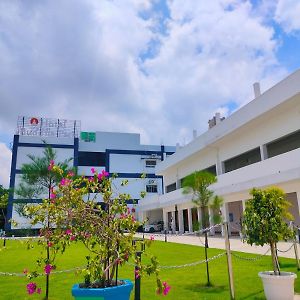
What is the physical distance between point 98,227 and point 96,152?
4666 cm

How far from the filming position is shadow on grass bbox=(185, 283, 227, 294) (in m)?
6.90

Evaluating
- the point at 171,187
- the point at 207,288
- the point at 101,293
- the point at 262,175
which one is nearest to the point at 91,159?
the point at 171,187

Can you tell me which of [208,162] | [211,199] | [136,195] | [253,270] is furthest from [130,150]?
[253,270]

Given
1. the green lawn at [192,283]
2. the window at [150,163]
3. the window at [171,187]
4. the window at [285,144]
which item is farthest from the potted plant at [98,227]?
the window at [150,163]

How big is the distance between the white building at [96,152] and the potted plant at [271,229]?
128 feet

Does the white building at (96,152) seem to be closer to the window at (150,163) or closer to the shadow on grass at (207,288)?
the window at (150,163)

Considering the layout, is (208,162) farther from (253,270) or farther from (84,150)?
(84,150)

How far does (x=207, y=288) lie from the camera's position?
23.6ft

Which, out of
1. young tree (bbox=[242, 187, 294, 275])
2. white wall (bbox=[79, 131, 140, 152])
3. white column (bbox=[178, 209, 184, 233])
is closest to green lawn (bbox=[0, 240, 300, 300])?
young tree (bbox=[242, 187, 294, 275])

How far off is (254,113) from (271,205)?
15492 mm

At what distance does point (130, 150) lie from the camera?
51.8 meters

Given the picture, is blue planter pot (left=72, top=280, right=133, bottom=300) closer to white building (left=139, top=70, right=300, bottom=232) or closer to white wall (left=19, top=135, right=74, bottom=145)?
white building (left=139, top=70, right=300, bottom=232)

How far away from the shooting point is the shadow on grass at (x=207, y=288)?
690 cm

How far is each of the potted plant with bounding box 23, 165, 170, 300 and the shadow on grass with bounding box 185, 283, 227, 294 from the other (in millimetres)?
2900
